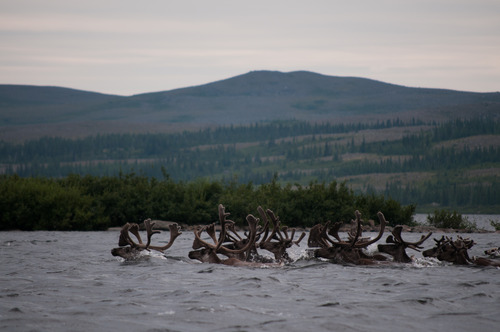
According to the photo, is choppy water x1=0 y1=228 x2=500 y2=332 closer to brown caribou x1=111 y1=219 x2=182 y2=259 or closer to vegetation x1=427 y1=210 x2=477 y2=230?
brown caribou x1=111 y1=219 x2=182 y2=259

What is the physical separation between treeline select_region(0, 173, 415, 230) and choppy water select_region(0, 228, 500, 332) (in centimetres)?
1907

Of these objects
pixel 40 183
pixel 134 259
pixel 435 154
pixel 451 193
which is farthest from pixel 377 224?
pixel 435 154

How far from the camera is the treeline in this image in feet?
129

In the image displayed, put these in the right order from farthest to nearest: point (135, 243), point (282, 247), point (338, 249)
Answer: point (135, 243) → point (282, 247) → point (338, 249)

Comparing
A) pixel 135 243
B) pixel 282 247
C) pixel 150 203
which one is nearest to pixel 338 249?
pixel 282 247

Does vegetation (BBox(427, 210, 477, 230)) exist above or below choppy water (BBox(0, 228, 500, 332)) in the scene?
below

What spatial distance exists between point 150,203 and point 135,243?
24.6 metres

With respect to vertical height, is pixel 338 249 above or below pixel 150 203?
above

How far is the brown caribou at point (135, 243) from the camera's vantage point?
17.6m

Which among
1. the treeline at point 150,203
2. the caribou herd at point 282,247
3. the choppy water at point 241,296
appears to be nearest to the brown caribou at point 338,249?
the caribou herd at point 282,247

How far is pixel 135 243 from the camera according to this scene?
61.4 feet

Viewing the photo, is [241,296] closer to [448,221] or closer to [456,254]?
[456,254]

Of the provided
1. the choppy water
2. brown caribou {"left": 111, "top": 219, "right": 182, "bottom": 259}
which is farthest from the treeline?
brown caribou {"left": 111, "top": 219, "right": 182, "bottom": 259}

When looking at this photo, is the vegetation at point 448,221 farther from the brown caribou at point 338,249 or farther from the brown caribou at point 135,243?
the brown caribou at point 135,243
